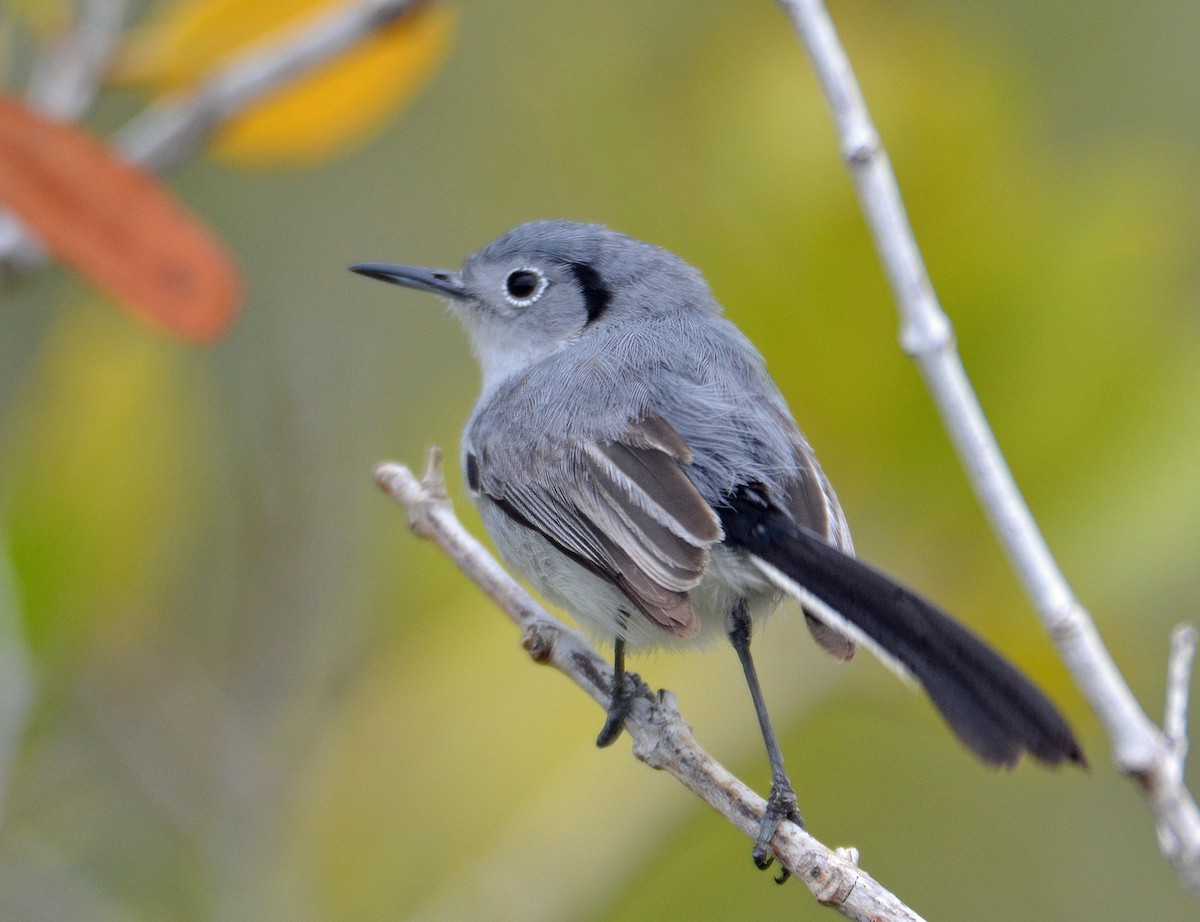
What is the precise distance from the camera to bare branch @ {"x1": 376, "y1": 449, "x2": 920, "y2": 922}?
1693 mm

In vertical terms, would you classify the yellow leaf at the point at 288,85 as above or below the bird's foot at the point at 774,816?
above

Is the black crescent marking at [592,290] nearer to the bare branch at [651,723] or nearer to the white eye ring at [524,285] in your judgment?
the white eye ring at [524,285]

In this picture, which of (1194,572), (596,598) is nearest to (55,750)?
(596,598)

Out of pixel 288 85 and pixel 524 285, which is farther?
pixel 524 285

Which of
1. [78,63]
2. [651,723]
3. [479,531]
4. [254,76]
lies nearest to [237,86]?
[254,76]

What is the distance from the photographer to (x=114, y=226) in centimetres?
165

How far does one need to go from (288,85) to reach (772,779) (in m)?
1.24

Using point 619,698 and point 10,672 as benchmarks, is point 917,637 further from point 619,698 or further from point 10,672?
point 10,672

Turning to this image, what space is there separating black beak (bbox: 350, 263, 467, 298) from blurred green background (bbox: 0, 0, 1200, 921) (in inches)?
7.5

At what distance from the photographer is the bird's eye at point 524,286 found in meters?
2.81

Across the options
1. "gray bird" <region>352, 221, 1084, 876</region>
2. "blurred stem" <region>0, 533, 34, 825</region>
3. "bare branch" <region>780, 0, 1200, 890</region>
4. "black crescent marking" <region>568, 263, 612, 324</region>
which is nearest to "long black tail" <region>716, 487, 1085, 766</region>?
"gray bird" <region>352, 221, 1084, 876</region>

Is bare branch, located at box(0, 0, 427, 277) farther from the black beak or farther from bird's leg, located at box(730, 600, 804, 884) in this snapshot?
bird's leg, located at box(730, 600, 804, 884)

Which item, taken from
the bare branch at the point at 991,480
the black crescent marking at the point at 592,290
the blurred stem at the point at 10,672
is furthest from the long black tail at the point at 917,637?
the blurred stem at the point at 10,672

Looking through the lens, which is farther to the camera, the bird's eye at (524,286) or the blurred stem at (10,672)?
the bird's eye at (524,286)
